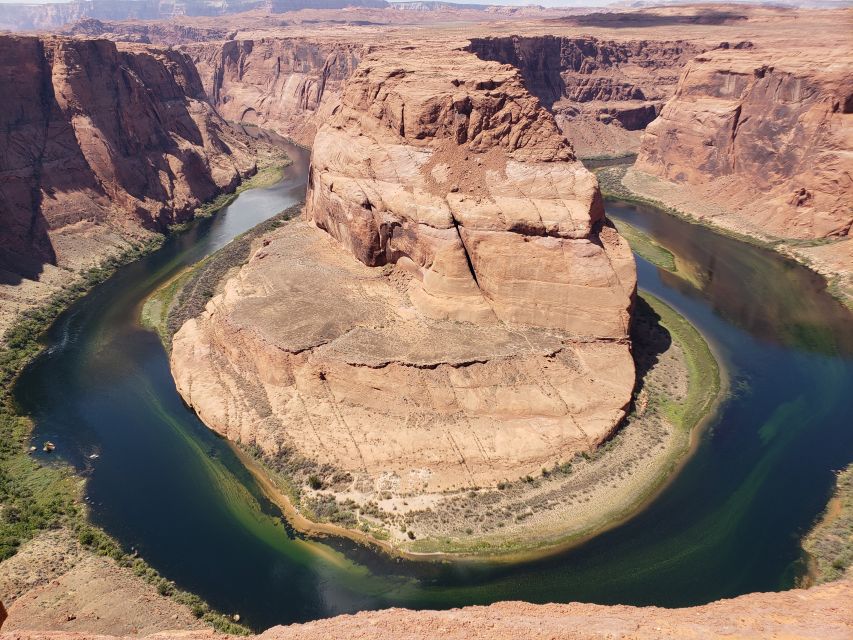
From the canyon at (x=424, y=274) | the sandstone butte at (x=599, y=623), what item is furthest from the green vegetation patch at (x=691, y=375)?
the sandstone butte at (x=599, y=623)

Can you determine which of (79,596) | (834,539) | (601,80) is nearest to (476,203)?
(834,539)

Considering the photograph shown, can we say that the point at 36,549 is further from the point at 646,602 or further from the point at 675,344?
the point at 675,344

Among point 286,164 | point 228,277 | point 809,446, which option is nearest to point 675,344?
point 809,446

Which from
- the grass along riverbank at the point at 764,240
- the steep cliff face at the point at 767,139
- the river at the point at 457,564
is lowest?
the river at the point at 457,564

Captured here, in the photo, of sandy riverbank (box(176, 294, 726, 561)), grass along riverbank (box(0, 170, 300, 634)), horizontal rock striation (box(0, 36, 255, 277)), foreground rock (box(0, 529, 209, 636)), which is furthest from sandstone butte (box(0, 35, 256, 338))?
sandy riverbank (box(176, 294, 726, 561))

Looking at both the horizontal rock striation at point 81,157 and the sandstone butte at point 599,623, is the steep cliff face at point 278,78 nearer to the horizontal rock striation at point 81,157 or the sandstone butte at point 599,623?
the horizontal rock striation at point 81,157
